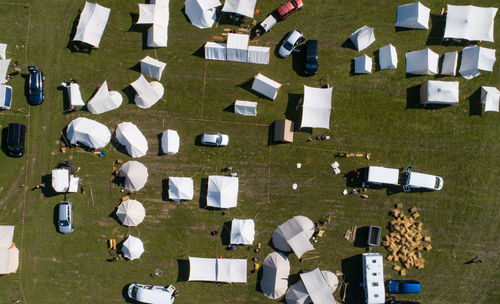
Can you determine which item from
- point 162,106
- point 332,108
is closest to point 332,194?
point 332,108

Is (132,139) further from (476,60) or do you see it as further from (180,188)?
(476,60)

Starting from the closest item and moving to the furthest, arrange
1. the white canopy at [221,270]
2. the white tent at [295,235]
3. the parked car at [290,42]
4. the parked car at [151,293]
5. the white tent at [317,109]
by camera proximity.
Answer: the white tent at [295,235]
the parked car at [151,293]
the white tent at [317,109]
the white canopy at [221,270]
the parked car at [290,42]

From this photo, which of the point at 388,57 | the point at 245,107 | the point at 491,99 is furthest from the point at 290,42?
the point at 491,99

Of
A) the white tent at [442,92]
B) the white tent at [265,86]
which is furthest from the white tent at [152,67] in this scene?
the white tent at [442,92]

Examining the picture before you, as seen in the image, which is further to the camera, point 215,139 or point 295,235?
point 215,139

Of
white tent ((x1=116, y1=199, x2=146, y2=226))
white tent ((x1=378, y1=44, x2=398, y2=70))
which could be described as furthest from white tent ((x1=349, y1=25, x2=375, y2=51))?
white tent ((x1=116, y1=199, x2=146, y2=226))

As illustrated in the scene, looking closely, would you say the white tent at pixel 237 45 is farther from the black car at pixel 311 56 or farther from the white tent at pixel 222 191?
the white tent at pixel 222 191

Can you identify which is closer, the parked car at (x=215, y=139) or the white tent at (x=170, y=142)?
the white tent at (x=170, y=142)

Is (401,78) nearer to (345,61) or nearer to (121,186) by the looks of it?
(345,61)
